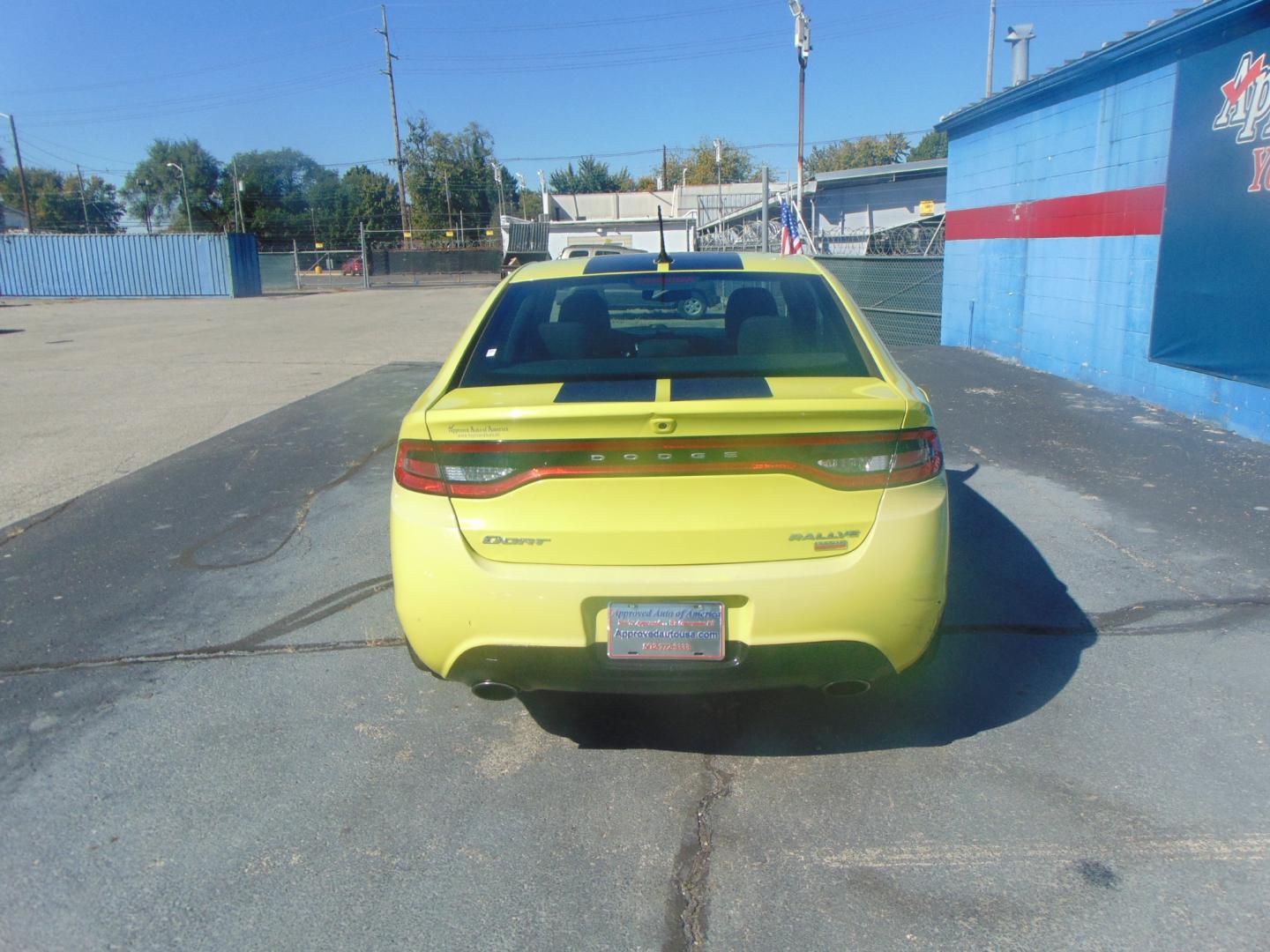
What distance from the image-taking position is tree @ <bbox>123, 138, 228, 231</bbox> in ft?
285

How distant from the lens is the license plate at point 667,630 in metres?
3.01

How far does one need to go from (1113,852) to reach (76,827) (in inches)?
122

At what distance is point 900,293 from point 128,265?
32.4 metres

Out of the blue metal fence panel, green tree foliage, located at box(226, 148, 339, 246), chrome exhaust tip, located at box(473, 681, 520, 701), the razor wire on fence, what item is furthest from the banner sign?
green tree foliage, located at box(226, 148, 339, 246)

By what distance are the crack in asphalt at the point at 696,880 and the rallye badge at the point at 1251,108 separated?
7.17m

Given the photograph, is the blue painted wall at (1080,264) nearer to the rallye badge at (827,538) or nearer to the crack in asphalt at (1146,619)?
the crack in asphalt at (1146,619)

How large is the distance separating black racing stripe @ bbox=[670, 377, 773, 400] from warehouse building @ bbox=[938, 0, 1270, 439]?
631cm

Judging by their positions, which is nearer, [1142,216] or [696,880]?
[696,880]

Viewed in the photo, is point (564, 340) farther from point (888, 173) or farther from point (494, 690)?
point (888, 173)

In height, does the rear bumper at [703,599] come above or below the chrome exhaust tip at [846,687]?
above

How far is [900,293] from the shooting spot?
1653cm

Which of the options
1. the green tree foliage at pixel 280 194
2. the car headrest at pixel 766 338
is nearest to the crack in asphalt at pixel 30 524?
the car headrest at pixel 766 338

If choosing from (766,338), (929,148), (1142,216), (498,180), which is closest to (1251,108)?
(1142,216)

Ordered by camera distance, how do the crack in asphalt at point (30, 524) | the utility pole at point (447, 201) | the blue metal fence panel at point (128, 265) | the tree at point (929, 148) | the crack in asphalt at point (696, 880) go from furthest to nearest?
the tree at point (929, 148) < the utility pole at point (447, 201) < the blue metal fence panel at point (128, 265) < the crack in asphalt at point (30, 524) < the crack in asphalt at point (696, 880)
